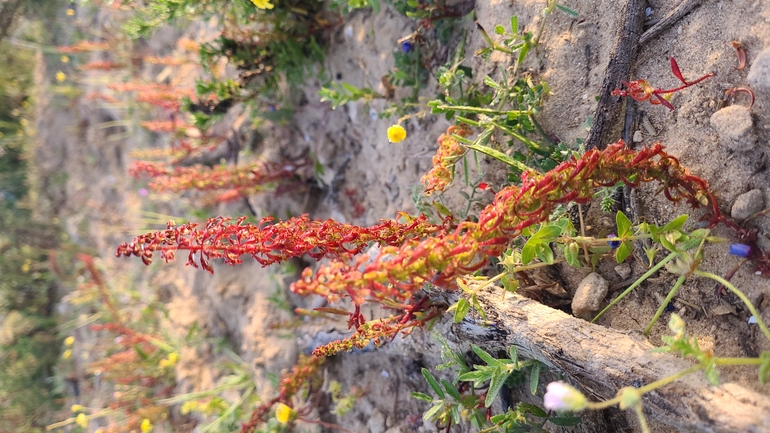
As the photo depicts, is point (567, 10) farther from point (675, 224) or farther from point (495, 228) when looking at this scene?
point (495, 228)

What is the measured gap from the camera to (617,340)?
152cm

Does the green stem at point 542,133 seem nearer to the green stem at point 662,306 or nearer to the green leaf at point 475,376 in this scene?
the green stem at point 662,306

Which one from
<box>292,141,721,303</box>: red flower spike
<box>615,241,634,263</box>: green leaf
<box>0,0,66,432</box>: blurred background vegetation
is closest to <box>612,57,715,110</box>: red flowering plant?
<box>292,141,721,303</box>: red flower spike

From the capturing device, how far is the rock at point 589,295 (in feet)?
5.70

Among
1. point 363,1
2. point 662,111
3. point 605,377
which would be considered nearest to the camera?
point 605,377

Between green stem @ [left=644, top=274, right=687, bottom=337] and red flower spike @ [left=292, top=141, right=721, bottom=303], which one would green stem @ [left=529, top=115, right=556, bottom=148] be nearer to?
red flower spike @ [left=292, top=141, right=721, bottom=303]

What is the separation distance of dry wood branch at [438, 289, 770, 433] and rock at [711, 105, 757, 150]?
0.69 metres

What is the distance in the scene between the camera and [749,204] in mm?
1443

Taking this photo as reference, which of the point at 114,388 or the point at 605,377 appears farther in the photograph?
the point at 114,388

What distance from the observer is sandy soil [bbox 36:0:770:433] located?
1531mm

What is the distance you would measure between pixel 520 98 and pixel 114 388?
14.7 ft

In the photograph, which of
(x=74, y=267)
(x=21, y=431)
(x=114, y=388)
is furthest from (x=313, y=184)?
(x=21, y=431)

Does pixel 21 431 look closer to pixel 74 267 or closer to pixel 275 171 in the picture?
pixel 74 267

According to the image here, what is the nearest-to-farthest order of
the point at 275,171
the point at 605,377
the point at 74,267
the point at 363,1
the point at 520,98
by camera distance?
the point at 605,377 → the point at 520,98 → the point at 363,1 → the point at 275,171 → the point at 74,267
